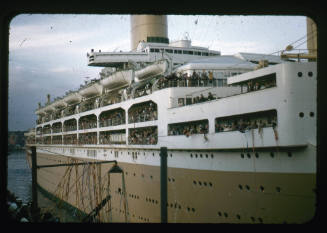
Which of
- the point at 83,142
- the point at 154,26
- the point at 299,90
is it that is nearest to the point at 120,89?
the point at 83,142

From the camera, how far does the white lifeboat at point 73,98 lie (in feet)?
81.5

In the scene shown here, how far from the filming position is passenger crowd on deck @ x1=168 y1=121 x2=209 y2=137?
34.3 feet

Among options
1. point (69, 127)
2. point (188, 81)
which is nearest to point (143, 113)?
point (188, 81)

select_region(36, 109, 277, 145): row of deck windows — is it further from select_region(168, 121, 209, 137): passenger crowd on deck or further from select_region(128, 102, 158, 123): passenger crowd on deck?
select_region(128, 102, 158, 123): passenger crowd on deck

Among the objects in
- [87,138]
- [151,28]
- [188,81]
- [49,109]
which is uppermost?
[151,28]

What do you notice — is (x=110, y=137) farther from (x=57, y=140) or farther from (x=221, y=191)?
(x=57, y=140)

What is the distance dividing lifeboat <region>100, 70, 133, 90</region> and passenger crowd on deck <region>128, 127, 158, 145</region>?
3.46 metres

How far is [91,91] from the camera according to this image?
21.7 metres

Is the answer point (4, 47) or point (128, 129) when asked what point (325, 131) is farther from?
point (128, 129)

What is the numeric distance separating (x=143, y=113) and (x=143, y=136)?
976mm

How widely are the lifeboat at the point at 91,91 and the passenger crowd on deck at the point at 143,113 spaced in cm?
604

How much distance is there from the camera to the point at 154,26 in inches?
861

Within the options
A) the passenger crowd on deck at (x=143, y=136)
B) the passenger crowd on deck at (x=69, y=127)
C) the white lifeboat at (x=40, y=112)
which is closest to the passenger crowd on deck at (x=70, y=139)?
the passenger crowd on deck at (x=69, y=127)

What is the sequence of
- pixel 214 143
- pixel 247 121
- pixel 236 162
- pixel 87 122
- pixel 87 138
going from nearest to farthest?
pixel 236 162 → pixel 247 121 → pixel 214 143 → pixel 87 138 → pixel 87 122
